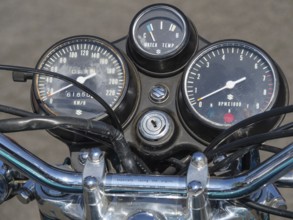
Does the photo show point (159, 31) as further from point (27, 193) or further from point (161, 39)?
point (27, 193)

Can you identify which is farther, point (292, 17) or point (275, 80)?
point (292, 17)

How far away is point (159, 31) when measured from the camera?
4.90 feet

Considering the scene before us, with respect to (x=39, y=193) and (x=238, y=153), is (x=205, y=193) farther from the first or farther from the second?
(x=39, y=193)

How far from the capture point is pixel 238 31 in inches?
103

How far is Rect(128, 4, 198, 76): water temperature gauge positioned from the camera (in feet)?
4.66

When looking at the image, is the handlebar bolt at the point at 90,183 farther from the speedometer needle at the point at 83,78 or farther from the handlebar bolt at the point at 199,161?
the speedometer needle at the point at 83,78

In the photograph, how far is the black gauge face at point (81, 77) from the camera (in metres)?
1.37

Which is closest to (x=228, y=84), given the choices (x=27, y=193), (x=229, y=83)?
(x=229, y=83)

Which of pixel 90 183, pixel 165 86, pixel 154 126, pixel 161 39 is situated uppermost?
pixel 161 39

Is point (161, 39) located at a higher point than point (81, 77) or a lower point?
higher

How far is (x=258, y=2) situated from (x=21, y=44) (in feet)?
3.56

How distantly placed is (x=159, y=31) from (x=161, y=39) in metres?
0.03

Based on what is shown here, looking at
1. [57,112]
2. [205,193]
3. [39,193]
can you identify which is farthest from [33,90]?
[205,193]

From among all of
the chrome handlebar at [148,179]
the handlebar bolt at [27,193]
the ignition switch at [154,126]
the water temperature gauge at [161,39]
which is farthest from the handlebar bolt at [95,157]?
the water temperature gauge at [161,39]
